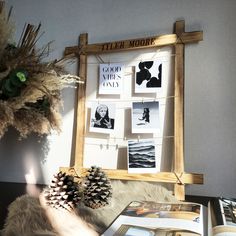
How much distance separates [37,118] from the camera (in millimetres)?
885

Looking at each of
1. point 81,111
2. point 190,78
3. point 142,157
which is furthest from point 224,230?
point 81,111

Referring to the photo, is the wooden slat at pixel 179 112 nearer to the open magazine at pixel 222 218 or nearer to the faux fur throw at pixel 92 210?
the faux fur throw at pixel 92 210

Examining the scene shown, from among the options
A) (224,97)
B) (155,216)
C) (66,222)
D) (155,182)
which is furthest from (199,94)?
(66,222)

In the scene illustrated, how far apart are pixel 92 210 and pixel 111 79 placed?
1.61 feet

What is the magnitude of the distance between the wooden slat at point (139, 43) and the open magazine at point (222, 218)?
1.81 ft

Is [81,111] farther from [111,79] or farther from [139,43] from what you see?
[139,43]

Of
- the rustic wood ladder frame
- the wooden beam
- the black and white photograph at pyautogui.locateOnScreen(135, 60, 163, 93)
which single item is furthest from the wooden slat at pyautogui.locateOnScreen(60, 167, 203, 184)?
the wooden beam

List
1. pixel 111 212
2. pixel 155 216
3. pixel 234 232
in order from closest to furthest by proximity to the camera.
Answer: pixel 234 232 < pixel 155 216 < pixel 111 212

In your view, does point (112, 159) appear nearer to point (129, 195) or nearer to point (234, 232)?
point (129, 195)

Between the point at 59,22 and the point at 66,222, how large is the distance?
845 millimetres

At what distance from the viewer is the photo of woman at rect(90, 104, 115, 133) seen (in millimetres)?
996

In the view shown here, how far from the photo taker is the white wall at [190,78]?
895mm

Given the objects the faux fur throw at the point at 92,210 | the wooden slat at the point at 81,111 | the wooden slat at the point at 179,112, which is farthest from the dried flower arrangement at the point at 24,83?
the wooden slat at the point at 179,112

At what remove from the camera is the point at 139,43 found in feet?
3.21
